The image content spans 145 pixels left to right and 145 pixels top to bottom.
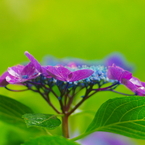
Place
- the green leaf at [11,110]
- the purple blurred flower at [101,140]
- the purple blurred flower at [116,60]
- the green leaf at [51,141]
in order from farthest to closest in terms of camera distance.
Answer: the purple blurred flower at [101,140] < the purple blurred flower at [116,60] < the green leaf at [11,110] < the green leaf at [51,141]

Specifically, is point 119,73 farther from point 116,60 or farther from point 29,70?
point 116,60

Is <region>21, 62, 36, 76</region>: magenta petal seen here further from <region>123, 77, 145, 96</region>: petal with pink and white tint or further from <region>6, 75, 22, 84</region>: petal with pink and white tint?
<region>123, 77, 145, 96</region>: petal with pink and white tint

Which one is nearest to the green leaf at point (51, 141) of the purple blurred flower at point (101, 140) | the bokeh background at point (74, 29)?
the purple blurred flower at point (101, 140)

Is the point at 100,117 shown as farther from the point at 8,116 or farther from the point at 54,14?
the point at 54,14

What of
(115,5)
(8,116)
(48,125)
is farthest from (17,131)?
(115,5)

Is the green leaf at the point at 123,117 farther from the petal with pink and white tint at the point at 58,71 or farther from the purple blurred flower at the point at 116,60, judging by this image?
the purple blurred flower at the point at 116,60

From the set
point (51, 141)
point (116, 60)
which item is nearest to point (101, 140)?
point (116, 60)

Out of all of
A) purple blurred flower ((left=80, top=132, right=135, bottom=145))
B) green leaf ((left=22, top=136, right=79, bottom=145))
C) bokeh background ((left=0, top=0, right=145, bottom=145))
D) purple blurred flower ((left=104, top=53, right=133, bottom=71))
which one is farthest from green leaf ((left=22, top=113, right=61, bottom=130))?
bokeh background ((left=0, top=0, right=145, bottom=145))
